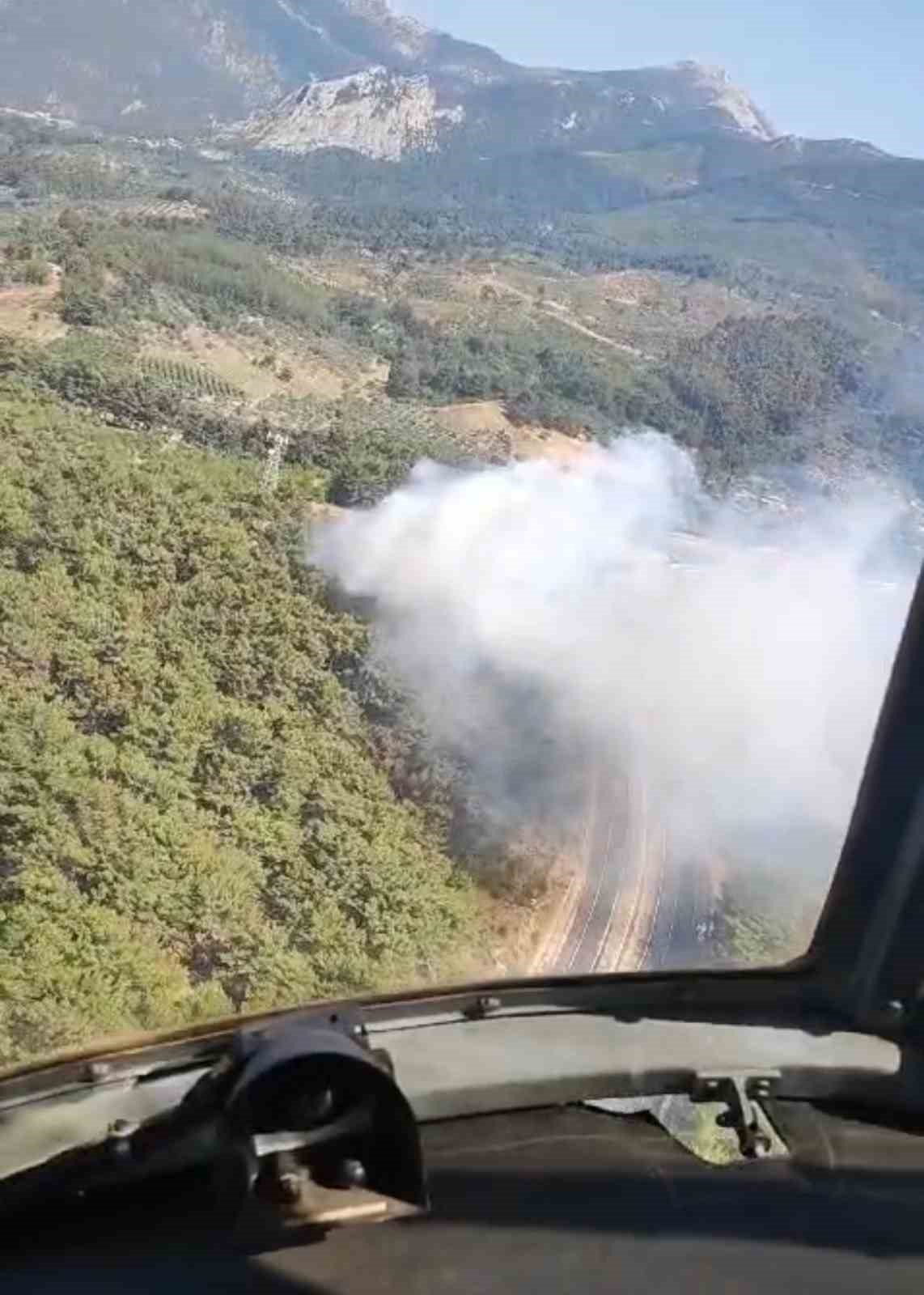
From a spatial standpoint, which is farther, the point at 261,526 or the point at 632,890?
the point at 261,526

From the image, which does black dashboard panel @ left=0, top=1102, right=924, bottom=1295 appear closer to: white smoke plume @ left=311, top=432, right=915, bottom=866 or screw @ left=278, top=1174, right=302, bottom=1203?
screw @ left=278, top=1174, right=302, bottom=1203

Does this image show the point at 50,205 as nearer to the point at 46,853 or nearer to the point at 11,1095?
the point at 46,853

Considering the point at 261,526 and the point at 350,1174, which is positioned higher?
the point at 350,1174

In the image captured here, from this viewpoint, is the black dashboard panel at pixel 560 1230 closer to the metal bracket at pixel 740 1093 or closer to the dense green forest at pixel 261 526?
the metal bracket at pixel 740 1093

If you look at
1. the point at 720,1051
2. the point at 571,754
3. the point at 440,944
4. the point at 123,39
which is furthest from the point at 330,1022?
the point at 123,39

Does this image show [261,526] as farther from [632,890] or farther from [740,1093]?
[740,1093]

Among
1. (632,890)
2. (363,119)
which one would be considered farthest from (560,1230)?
(363,119)

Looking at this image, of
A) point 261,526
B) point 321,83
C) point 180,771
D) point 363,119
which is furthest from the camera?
point 321,83
